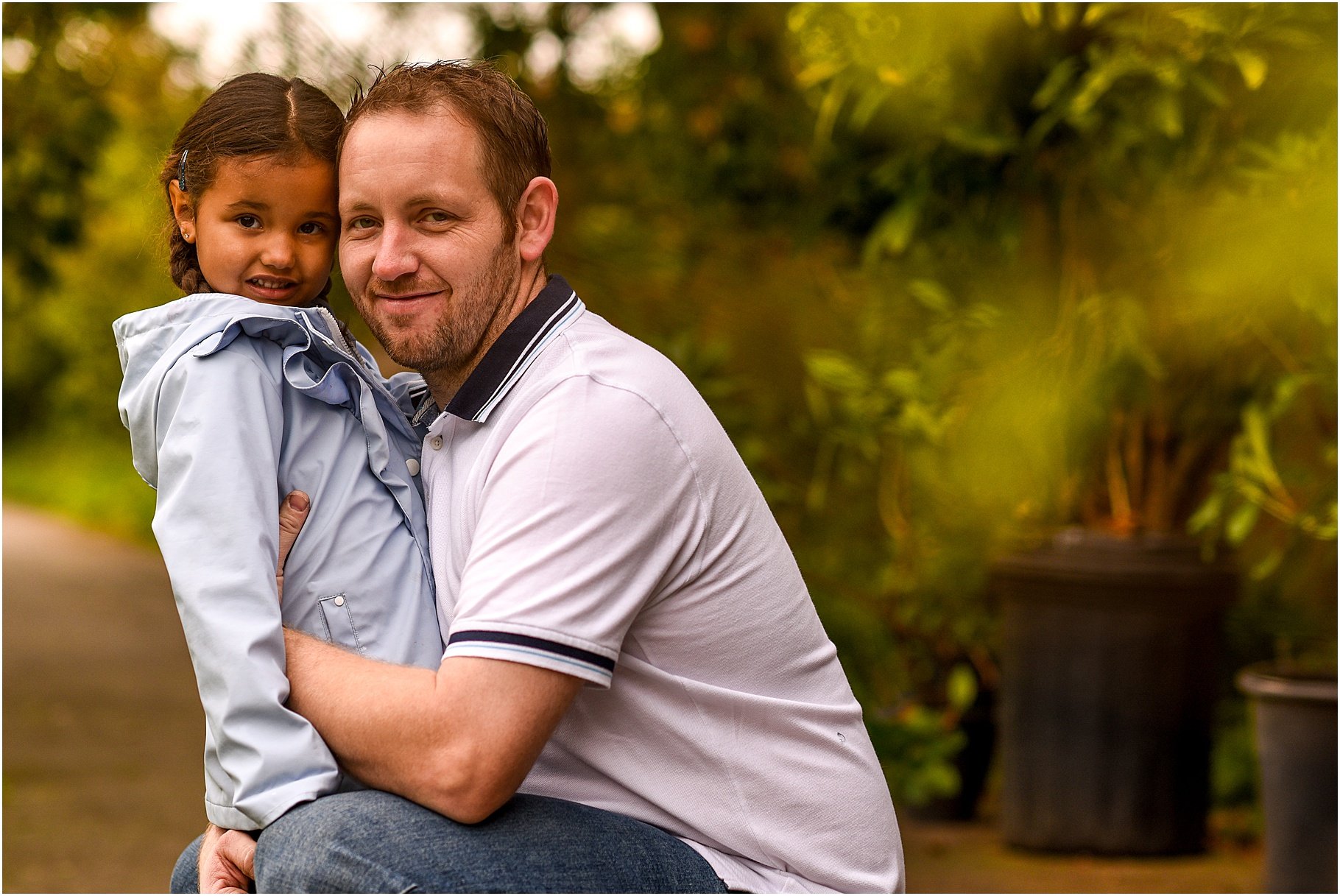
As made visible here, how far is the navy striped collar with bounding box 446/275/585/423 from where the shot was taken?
1976mm

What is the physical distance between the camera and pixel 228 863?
1849 mm

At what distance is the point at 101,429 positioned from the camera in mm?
20438

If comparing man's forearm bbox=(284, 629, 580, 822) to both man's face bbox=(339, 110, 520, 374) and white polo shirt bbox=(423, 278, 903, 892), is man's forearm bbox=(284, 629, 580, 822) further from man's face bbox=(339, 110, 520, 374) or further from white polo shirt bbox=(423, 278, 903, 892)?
man's face bbox=(339, 110, 520, 374)

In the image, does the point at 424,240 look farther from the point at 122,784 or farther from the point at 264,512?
the point at 122,784

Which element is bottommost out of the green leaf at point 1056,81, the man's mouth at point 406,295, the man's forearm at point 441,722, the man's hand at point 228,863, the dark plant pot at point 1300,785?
the dark plant pot at point 1300,785

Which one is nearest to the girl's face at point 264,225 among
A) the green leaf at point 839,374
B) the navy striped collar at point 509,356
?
the navy striped collar at point 509,356

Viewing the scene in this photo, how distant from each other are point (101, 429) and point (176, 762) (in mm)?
15463

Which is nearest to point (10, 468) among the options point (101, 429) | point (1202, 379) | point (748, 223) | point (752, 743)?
point (101, 429)

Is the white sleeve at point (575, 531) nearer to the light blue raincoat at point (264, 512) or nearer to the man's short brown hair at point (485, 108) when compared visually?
the light blue raincoat at point (264, 512)

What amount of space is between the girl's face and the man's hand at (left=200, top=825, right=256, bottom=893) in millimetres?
825

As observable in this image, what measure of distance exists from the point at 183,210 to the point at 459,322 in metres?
0.53

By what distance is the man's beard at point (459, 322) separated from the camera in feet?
6.79

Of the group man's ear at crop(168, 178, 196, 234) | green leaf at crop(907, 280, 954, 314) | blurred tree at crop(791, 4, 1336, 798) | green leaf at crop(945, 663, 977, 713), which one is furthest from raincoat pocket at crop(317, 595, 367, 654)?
green leaf at crop(945, 663, 977, 713)

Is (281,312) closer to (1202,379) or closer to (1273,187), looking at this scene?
(1273,187)
